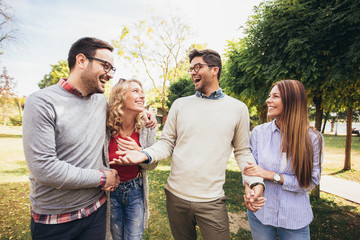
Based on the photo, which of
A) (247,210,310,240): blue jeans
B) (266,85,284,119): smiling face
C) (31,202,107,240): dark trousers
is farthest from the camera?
(266,85,284,119): smiling face

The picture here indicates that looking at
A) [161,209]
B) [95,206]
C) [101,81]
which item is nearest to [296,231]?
[95,206]

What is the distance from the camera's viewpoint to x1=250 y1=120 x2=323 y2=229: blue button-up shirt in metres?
2.11

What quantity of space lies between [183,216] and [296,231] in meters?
1.28

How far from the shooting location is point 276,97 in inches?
93.6

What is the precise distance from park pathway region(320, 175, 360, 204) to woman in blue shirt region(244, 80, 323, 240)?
19.8 ft

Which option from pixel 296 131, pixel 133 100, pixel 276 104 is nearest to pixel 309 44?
pixel 276 104

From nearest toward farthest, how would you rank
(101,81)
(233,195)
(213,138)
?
(101,81)
(213,138)
(233,195)

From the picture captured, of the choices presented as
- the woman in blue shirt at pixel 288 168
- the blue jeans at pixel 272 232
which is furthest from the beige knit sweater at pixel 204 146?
the blue jeans at pixel 272 232

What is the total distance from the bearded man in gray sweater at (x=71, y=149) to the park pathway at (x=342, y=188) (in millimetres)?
8002

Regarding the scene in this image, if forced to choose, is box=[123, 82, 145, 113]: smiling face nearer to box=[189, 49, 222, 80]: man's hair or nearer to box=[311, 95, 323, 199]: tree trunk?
box=[189, 49, 222, 80]: man's hair

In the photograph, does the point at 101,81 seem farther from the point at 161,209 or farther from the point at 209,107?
the point at 161,209

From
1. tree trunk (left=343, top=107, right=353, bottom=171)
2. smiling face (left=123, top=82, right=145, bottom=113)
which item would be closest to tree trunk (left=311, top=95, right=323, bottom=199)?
tree trunk (left=343, top=107, right=353, bottom=171)

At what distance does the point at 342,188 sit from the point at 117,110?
29.7 ft

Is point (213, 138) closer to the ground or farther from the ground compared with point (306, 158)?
farther from the ground
